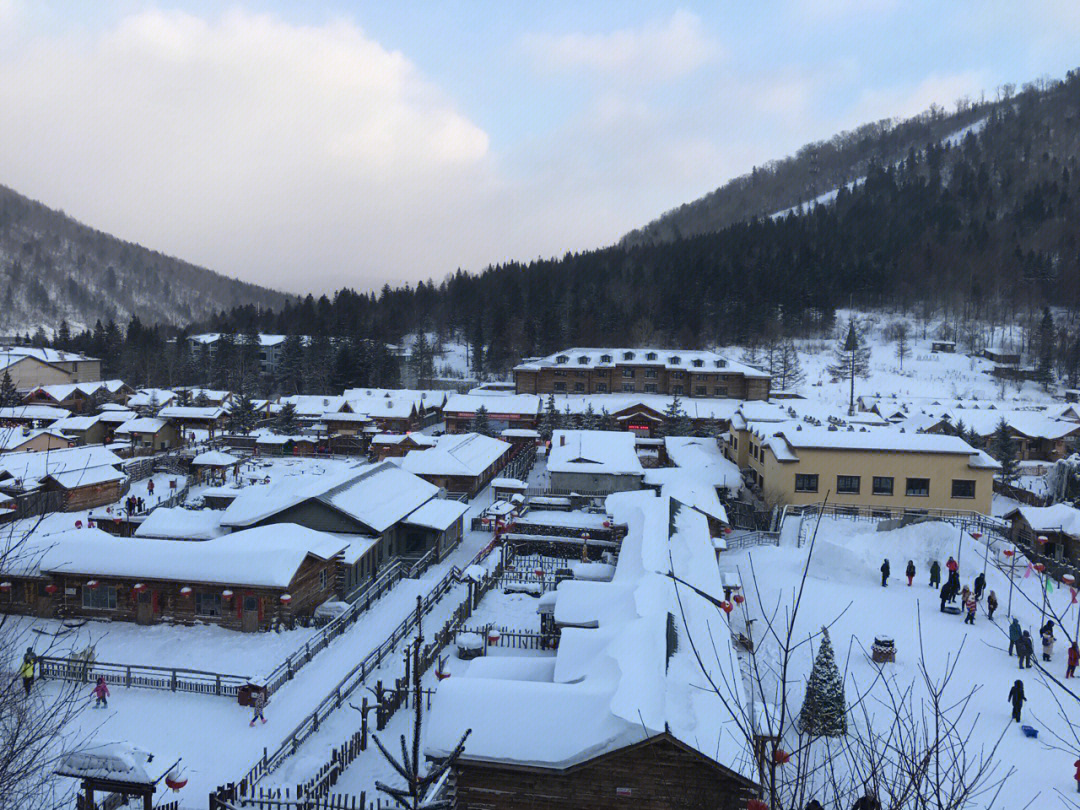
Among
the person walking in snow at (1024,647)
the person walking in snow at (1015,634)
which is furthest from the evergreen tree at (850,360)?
the person walking in snow at (1024,647)

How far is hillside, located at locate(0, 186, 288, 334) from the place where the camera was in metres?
154

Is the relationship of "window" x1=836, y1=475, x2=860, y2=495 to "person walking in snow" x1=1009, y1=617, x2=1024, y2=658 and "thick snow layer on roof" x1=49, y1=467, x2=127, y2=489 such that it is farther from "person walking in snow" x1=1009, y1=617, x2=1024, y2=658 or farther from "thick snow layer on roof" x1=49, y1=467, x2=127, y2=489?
"thick snow layer on roof" x1=49, y1=467, x2=127, y2=489

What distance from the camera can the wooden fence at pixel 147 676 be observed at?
14.5 metres

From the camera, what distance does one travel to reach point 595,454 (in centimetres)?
3394

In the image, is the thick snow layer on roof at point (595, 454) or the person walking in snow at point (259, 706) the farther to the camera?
the thick snow layer on roof at point (595, 454)

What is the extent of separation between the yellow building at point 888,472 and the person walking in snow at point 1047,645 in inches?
491

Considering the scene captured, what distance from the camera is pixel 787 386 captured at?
223 feet

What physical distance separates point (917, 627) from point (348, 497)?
17.6m

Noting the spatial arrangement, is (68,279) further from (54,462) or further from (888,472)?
(888,472)

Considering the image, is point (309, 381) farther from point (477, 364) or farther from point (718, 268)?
point (718, 268)

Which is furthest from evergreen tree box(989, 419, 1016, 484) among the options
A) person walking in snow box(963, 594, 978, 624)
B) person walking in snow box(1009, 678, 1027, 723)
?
person walking in snow box(1009, 678, 1027, 723)

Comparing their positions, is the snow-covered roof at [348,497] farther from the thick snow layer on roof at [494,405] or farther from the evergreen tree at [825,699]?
the thick snow layer on roof at [494,405]

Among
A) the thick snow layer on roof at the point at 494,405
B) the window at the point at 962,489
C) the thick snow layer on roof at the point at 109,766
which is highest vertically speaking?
the thick snow layer on roof at the point at 494,405

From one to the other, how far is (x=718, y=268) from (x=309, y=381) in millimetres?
54640
